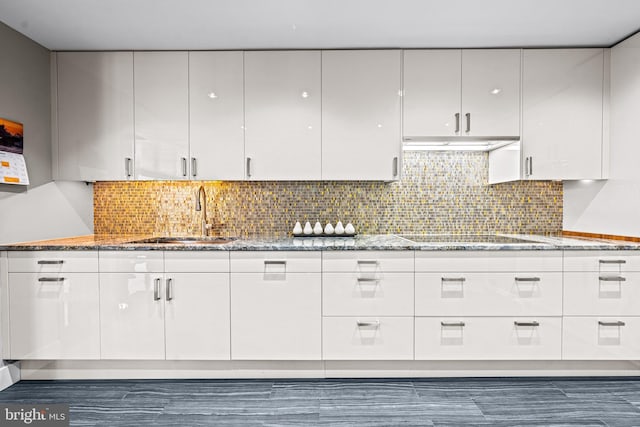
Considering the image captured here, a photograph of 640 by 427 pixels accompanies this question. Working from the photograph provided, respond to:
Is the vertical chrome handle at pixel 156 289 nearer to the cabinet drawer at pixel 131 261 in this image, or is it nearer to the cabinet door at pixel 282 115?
the cabinet drawer at pixel 131 261

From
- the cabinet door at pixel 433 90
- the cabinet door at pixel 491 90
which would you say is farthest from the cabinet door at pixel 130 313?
the cabinet door at pixel 491 90

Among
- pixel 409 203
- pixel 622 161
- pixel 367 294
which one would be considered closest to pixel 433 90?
pixel 409 203

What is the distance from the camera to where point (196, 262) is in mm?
2570

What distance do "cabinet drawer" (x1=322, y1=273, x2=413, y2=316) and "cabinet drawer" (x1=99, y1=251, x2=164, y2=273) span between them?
1.10 meters

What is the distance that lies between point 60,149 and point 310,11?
6.83 feet

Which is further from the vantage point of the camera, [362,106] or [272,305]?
[362,106]

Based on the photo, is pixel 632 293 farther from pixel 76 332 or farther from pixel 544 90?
pixel 76 332

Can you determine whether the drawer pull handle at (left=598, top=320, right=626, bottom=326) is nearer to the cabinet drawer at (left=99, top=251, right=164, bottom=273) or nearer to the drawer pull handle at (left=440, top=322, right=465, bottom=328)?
the drawer pull handle at (left=440, top=322, right=465, bottom=328)

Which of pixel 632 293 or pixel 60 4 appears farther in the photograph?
pixel 632 293

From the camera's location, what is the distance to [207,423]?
213 cm

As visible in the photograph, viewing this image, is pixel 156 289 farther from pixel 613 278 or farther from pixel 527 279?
pixel 613 278

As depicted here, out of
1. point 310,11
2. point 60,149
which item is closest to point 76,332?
point 60,149

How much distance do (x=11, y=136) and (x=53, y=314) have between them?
3.91 ft

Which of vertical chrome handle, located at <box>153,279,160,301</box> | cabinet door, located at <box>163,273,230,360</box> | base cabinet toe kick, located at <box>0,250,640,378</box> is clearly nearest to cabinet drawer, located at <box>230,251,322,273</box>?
base cabinet toe kick, located at <box>0,250,640,378</box>
